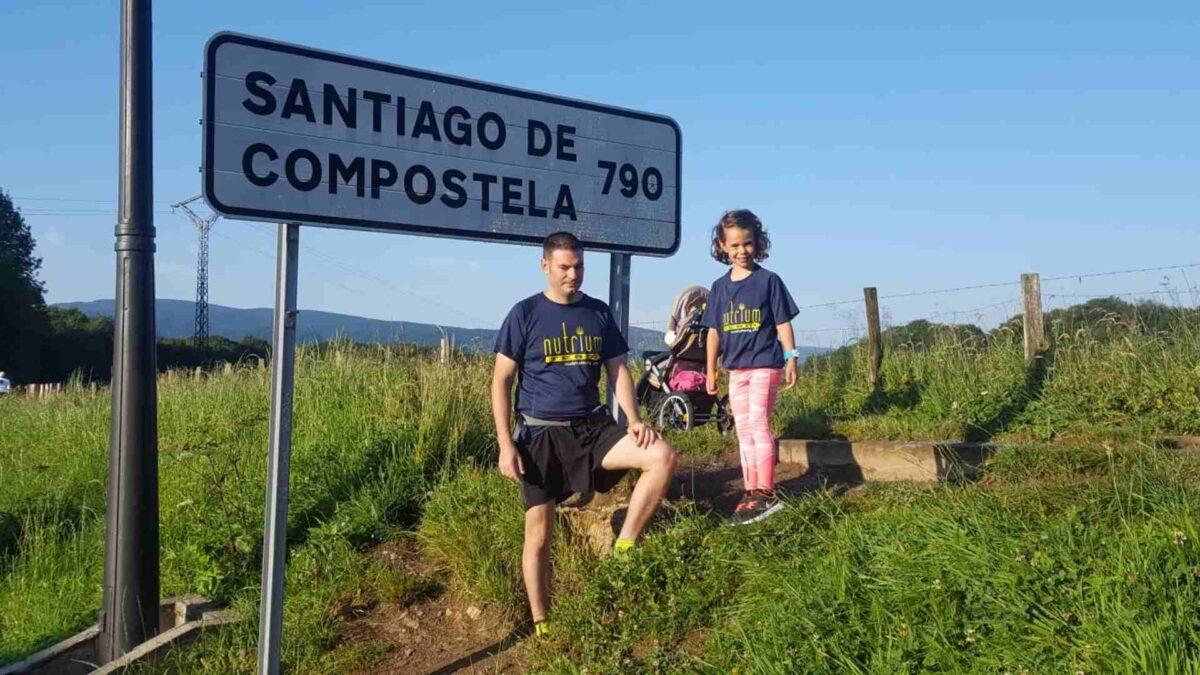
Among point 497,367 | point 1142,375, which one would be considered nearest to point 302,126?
point 497,367

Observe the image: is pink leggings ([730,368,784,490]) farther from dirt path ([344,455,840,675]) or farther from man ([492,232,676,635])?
man ([492,232,676,635])

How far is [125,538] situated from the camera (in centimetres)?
560

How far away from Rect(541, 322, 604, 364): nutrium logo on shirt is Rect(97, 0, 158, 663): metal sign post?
81.2 inches

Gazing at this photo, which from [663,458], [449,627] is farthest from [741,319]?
[449,627]

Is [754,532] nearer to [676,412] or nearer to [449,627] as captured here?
Answer: [449,627]

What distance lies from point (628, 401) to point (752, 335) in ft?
3.72

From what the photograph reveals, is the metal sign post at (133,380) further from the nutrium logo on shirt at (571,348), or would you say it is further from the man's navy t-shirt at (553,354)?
the nutrium logo on shirt at (571,348)

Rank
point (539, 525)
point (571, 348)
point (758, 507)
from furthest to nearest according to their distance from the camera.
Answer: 1. point (758, 507)
2. point (571, 348)
3. point (539, 525)

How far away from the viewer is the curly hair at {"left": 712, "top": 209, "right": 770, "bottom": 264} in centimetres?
614

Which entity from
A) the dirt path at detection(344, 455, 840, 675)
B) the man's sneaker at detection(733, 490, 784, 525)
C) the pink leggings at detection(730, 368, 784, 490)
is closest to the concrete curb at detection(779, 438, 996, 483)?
the dirt path at detection(344, 455, 840, 675)

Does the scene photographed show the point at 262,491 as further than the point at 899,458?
Yes

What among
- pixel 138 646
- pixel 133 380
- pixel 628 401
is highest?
pixel 133 380

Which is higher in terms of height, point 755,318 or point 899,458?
point 755,318

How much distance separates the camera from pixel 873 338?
Result: 441 inches
